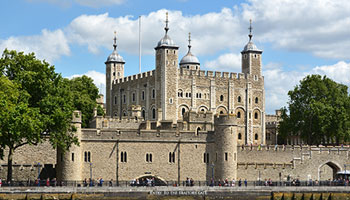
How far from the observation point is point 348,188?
6050 cm

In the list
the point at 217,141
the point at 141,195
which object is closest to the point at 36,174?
the point at 141,195

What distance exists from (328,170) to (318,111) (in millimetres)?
13592

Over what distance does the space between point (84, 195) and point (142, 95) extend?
4371 cm

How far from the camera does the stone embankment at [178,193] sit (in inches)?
2135

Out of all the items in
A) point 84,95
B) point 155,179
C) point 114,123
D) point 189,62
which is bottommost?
point 155,179

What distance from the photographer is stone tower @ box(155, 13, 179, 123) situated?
92562mm

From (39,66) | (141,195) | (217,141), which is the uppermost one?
(39,66)

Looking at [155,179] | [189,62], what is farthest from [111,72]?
[155,179]

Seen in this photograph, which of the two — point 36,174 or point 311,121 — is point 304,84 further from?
point 36,174

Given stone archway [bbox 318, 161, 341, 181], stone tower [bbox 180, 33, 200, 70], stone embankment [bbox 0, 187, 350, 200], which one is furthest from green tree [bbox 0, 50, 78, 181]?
stone tower [bbox 180, 33, 200, 70]

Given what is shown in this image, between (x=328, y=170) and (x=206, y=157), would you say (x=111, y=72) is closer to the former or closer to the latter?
(x=328, y=170)

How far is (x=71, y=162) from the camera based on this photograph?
60625 millimetres

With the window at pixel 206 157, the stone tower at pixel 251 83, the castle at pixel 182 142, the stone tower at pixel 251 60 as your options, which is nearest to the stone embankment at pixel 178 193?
the castle at pixel 182 142

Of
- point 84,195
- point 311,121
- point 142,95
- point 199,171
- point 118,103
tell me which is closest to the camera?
point 84,195
